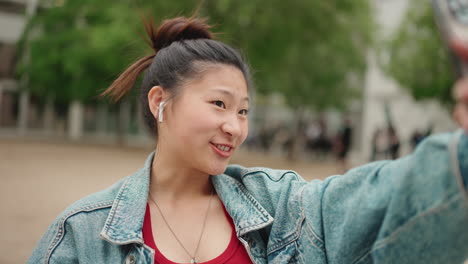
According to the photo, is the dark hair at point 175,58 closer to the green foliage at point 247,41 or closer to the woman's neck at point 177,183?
the woman's neck at point 177,183

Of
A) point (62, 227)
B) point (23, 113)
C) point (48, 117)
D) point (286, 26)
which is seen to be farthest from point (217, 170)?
point (48, 117)

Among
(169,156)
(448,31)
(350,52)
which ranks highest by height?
(350,52)

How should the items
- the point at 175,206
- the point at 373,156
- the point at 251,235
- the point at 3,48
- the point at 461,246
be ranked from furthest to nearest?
the point at 3,48 < the point at 373,156 < the point at 175,206 < the point at 251,235 < the point at 461,246

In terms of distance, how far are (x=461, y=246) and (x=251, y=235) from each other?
80 cm

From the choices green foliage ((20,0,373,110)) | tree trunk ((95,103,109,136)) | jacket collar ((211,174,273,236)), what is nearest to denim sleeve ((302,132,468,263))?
jacket collar ((211,174,273,236))

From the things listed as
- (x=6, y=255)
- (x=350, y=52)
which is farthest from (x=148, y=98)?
(x=350, y=52)

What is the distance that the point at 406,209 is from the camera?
1.24m

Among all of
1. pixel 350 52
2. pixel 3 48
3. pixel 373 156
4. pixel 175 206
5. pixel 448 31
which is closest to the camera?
pixel 448 31

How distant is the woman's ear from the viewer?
1.96 m

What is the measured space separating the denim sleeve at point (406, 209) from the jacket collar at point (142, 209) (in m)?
0.35

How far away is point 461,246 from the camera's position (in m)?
1.19

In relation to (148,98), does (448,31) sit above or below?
above

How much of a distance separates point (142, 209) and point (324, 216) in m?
0.69

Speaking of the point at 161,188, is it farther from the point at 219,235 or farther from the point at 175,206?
the point at 219,235
